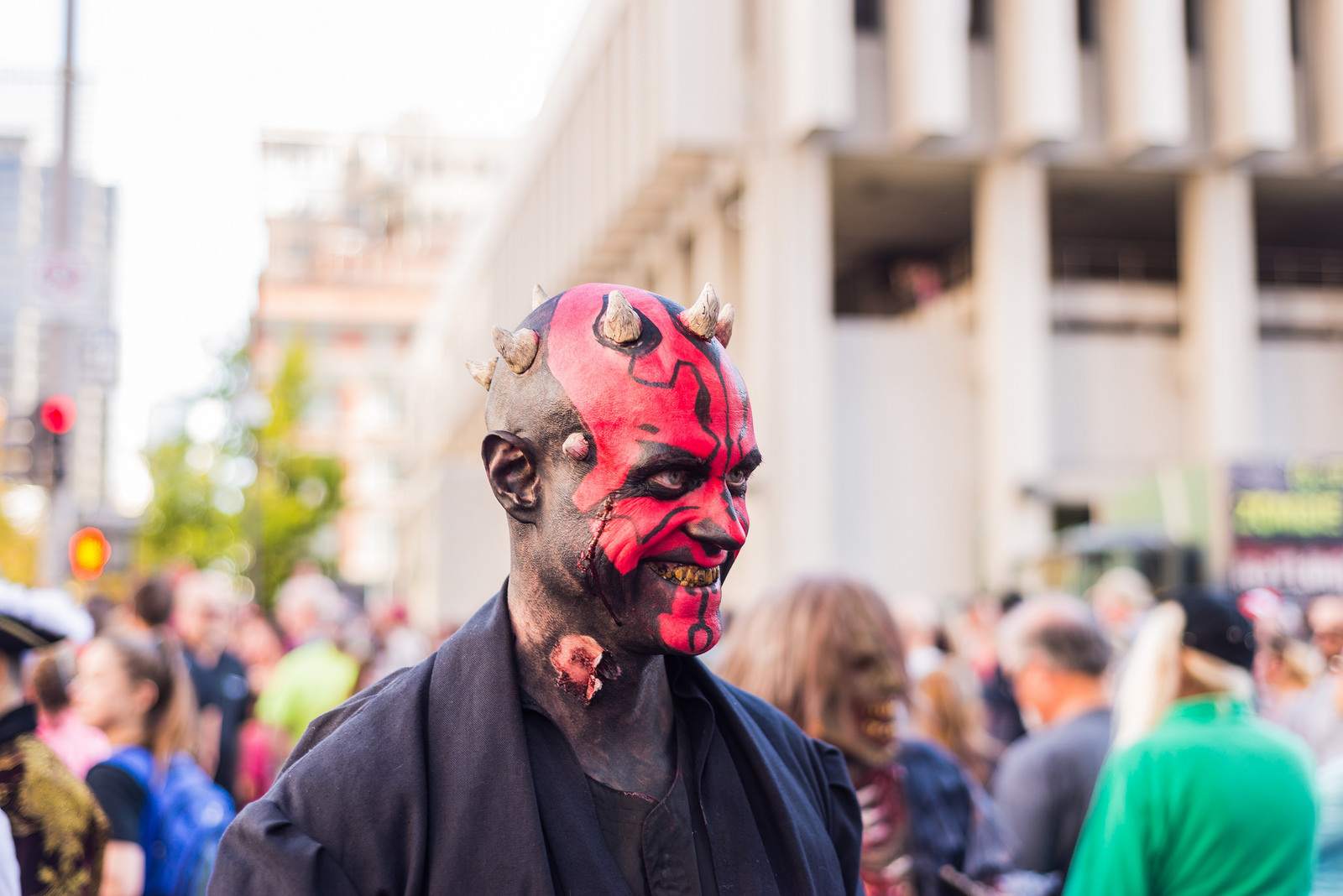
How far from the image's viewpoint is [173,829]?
15.8 feet

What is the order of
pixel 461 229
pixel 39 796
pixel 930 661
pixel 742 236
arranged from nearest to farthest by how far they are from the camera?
pixel 39 796, pixel 930 661, pixel 742 236, pixel 461 229

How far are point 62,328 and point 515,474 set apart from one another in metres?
9.88

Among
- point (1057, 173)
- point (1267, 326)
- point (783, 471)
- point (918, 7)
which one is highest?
point (918, 7)

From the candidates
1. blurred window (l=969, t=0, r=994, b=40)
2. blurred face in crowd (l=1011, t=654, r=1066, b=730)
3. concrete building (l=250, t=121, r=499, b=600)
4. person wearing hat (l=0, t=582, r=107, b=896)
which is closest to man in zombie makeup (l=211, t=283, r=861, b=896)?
person wearing hat (l=0, t=582, r=107, b=896)

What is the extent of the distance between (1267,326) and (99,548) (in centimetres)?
2494

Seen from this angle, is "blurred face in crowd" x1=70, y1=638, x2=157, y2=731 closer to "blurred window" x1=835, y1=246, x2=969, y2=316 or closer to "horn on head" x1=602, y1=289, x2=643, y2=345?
"horn on head" x1=602, y1=289, x2=643, y2=345

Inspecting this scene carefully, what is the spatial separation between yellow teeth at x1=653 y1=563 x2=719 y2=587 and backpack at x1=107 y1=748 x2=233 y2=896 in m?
3.26

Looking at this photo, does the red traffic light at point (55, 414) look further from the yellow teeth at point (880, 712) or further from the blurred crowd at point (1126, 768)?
the yellow teeth at point (880, 712)

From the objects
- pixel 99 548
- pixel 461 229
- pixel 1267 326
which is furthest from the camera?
pixel 461 229

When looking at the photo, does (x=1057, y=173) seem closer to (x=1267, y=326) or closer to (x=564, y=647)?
(x=1267, y=326)

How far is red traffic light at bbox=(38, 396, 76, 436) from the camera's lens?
11.0 metres

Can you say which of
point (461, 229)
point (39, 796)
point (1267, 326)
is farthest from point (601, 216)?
point (461, 229)

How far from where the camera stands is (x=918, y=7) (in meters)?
25.3

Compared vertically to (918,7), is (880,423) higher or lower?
lower
